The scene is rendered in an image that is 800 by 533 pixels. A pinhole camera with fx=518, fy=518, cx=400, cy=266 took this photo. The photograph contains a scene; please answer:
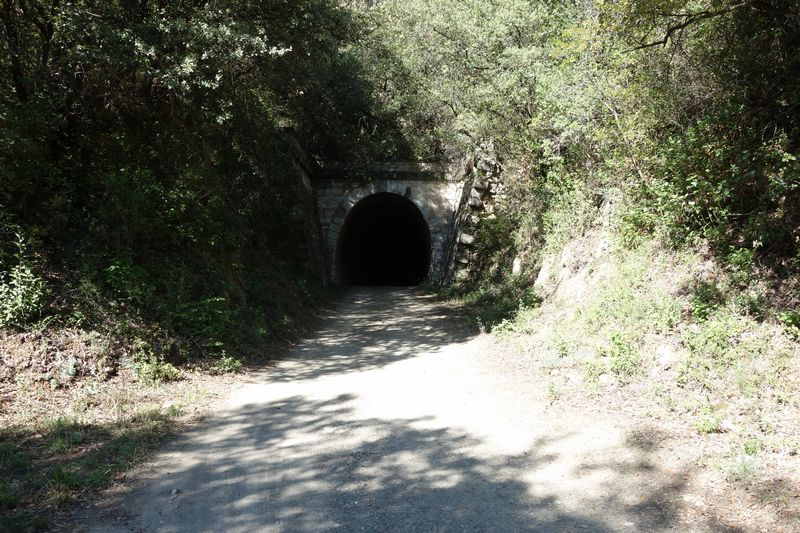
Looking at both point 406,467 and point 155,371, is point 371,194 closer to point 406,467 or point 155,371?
point 155,371

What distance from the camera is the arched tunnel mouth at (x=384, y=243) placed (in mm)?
22906

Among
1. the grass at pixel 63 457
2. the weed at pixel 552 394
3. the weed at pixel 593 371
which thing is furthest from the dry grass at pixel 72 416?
the weed at pixel 593 371

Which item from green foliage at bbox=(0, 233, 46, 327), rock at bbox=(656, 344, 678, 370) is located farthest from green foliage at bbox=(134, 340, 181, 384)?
rock at bbox=(656, 344, 678, 370)

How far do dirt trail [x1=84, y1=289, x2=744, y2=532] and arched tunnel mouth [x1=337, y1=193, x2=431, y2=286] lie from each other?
52.4ft

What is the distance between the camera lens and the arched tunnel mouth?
22.9 metres

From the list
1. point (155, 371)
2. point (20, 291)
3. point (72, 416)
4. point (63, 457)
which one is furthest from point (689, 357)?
point (20, 291)

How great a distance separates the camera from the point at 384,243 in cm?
3206

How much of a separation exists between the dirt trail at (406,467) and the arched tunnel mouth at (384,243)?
52.4 feet

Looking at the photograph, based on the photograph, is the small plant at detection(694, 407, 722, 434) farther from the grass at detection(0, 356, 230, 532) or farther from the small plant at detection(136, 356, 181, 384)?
the small plant at detection(136, 356, 181, 384)

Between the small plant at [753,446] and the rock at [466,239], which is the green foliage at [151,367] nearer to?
the small plant at [753,446]

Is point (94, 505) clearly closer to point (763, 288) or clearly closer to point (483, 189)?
point (763, 288)

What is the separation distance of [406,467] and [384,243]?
28.0 m

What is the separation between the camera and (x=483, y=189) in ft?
57.3

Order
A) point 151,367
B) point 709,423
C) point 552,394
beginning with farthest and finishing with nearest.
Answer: point 151,367
point 552,394
point 709,423
